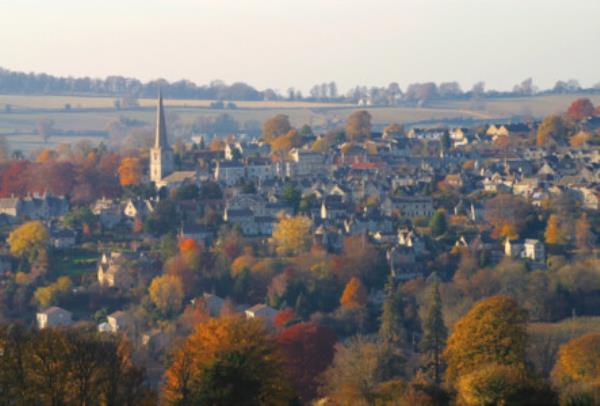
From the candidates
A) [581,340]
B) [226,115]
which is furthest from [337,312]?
[226,115]

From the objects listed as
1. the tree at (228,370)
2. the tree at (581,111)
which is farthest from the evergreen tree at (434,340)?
the tree at (581,111)

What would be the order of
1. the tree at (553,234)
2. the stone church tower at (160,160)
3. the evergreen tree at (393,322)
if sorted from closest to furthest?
the evergreen tree at (393,322) → the tree at (553,234) → the stone church tower at (160,160)

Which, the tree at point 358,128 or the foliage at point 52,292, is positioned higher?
the tree at point 358,128

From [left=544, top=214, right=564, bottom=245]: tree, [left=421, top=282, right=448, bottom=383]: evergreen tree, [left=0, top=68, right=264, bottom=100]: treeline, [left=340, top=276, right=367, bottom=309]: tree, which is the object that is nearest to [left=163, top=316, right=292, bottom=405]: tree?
[left=421, top=282, right=448, bottom=383]: evergreen tree

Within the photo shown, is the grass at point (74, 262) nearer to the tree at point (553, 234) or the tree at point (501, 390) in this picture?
the tree at point (553, 234)

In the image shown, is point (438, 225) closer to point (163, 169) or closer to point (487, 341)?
point (163, 169)

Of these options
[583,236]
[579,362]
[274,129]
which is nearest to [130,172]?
[274,129]

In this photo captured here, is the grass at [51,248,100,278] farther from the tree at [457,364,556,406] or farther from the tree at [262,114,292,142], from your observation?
the tree at [262,114,292,142]
